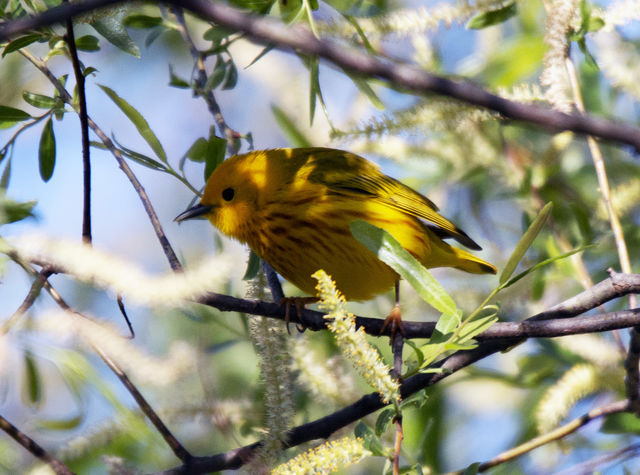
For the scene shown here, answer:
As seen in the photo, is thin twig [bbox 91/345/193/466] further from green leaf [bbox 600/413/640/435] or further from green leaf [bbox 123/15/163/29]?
green leaf [bbox 600/413/640/435]

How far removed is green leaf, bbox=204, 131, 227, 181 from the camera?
280 centimetres

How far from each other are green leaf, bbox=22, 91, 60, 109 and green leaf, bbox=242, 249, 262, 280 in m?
1.04

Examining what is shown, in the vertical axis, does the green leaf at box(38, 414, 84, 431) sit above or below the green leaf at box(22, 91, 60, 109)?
below

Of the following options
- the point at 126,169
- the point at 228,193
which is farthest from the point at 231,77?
the point at 126,169

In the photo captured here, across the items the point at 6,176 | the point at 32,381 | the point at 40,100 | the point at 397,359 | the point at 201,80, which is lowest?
the point at 397,359

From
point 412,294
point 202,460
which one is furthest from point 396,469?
point 412,294

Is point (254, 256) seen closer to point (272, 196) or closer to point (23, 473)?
point (272, 196)

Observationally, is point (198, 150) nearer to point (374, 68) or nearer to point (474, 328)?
point (474, 328)

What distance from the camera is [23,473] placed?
1952 millimetres

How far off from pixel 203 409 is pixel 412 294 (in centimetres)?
125

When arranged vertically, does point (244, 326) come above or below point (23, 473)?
above

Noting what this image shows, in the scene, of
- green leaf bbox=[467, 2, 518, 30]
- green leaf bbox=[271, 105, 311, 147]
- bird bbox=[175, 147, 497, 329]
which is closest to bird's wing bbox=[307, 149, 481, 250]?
bird bbox=[175, 147, 497, 329]

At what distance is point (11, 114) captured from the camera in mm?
2311

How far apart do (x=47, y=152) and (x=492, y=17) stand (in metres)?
1.71
